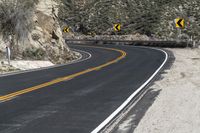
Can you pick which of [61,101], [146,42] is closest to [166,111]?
[61,101]

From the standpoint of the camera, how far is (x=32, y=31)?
30844 mm

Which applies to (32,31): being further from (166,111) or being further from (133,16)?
(133,16)

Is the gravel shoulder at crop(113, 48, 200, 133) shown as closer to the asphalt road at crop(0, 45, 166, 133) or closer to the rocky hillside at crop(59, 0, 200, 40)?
the asphalt road at crop(0, 45, 166, 133)

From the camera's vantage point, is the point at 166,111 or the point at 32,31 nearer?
the point at 166,111

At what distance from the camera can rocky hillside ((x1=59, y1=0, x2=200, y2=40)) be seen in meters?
60.3

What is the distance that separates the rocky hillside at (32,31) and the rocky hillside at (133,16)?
89.1 feet

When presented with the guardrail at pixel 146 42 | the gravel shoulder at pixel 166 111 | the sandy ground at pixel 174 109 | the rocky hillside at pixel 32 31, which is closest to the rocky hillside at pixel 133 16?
the guardrail at pixel 146 42

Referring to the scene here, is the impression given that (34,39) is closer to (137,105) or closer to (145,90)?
(145,90)

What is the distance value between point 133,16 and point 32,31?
132 ft

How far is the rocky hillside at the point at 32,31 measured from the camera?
2782 cm

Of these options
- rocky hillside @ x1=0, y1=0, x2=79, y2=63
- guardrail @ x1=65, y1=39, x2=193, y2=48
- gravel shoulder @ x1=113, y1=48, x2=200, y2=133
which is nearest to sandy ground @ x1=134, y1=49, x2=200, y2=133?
gravel shoulder @ x1=113, y1=48, x2=200, y2=133

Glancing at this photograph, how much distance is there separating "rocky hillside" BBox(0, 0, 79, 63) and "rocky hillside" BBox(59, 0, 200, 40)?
89.1ft

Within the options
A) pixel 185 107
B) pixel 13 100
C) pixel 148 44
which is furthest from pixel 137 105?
pixel 148 44

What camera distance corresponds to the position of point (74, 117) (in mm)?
9078
